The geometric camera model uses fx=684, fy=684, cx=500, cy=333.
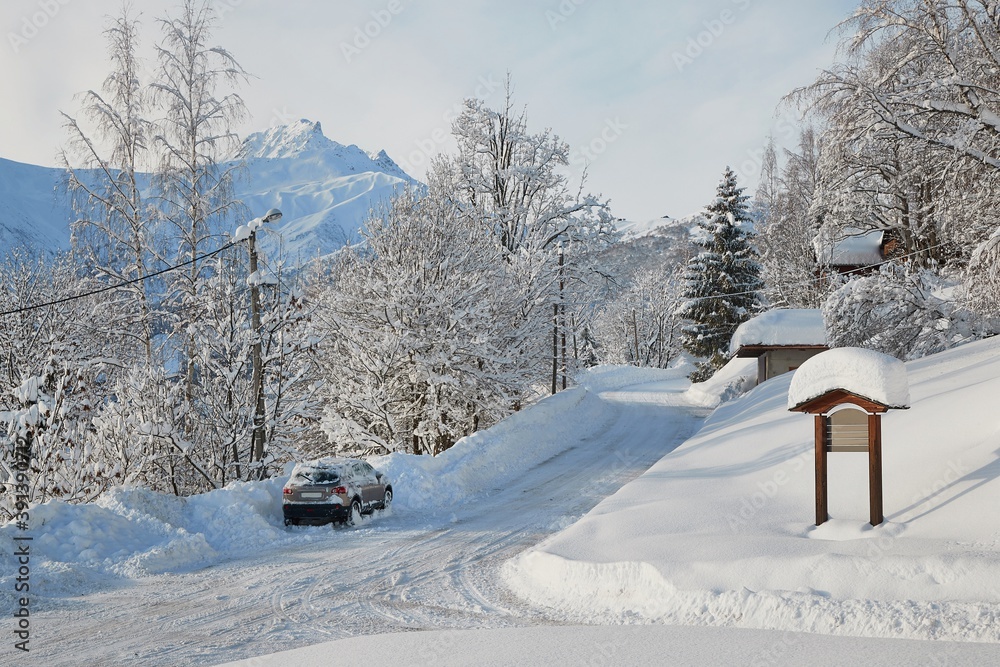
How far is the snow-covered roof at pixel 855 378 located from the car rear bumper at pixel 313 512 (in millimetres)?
8200

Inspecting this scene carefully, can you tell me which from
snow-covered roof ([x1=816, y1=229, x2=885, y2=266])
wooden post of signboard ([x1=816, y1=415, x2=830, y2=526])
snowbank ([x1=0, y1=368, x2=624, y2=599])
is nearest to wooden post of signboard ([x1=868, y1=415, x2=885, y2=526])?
wooden post of signboard ([x1=816, y1=415, x2=830, y2=526])

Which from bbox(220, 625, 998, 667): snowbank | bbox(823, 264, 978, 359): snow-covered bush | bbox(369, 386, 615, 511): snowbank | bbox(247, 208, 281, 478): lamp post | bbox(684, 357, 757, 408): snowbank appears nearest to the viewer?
bbox(220, 625, 998, 667): snowbank

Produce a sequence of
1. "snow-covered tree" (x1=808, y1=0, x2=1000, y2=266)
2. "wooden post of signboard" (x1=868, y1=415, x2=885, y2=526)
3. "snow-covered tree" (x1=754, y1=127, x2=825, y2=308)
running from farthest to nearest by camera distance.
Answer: "snow-covered tree" (x1=754, y1=127, x2=825, y2=308) < "snow-covered tree" (x1=808, y1=0, x2=1000, y2=266) < "wooden post of signboard" (x1=868, y1=415, x2=885, y2=526)

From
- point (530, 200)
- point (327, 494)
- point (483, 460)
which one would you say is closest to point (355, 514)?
point (327, 494)

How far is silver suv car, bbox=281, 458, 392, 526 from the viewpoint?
12.8m

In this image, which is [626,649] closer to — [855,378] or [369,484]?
[855,378]

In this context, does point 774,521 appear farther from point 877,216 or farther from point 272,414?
point 877,216

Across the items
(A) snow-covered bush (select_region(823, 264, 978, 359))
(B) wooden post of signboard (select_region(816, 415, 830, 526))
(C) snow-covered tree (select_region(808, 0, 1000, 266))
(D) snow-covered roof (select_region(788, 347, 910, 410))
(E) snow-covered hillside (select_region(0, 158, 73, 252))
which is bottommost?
(B) wooden post of signboard (select_region(816, 415, 830, 526))

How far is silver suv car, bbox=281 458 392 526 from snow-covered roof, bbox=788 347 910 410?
26.7 feet

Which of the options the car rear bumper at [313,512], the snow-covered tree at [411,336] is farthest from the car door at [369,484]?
the snow-covered tree at [411,336]

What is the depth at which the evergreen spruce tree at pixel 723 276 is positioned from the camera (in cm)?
4409

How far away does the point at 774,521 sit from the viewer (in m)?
9.73

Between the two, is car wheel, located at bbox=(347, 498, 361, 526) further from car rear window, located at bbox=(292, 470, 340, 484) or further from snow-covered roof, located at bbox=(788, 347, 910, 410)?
snow-covered roof, located at bbox=(788, 347, 910, 410)

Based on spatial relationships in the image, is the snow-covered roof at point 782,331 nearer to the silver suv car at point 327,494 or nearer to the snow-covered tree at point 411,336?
the snow-covered tree at point 411,336
